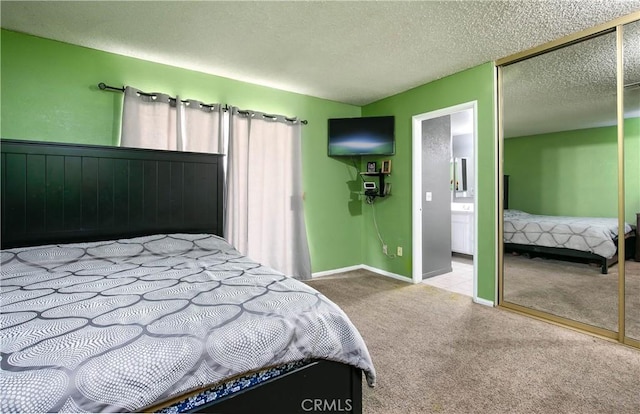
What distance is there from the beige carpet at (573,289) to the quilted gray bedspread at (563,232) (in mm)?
165

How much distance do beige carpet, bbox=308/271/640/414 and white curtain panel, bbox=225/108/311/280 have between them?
108cm

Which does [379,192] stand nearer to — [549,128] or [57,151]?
[549,128]

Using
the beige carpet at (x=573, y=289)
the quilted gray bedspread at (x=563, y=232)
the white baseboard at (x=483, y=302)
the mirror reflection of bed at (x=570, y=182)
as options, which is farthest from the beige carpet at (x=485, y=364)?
the quilted gray bedspread at (x=563, y=232)

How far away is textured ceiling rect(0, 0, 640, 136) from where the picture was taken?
79.4 inches

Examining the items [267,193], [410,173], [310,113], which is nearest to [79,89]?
[267,193]

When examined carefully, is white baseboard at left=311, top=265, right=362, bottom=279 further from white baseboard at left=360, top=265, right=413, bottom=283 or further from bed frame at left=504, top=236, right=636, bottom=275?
bed frame at left=504, top=236, right=636, bottom=275

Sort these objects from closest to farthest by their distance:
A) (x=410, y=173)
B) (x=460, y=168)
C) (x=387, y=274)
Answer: (x=410, y=173), (x=387, y=274), (x=460, y=168)

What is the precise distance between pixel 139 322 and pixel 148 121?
231 centimetres

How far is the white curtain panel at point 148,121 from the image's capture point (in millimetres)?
2604

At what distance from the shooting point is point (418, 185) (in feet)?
12.0

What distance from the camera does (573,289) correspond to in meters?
2.71

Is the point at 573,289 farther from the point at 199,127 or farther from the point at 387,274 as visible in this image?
the point at 199,127

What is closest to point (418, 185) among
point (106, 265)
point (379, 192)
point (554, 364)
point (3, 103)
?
point (379, 192)

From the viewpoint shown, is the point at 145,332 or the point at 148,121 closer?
the point at 145,332
